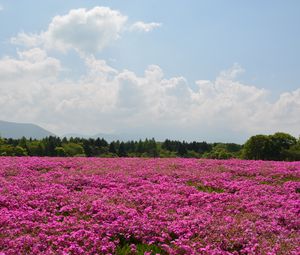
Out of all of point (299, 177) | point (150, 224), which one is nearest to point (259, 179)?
point (299, 177)

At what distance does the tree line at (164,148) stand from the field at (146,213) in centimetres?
7663

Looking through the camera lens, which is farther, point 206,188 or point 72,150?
point 72,150

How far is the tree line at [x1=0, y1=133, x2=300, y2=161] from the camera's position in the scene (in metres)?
95.8

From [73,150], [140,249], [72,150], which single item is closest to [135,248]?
[140,249]

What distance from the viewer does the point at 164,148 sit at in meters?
178

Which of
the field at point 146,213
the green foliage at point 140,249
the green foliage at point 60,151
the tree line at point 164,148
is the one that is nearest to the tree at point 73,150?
the tree line at point 164,148

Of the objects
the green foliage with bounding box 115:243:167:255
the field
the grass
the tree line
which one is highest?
the tree line

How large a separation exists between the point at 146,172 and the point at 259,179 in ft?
20.6

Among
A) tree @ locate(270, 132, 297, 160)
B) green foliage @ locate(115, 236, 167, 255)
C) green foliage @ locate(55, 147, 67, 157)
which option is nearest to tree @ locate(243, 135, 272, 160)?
tree @ locate(270, 132, 297, 160)

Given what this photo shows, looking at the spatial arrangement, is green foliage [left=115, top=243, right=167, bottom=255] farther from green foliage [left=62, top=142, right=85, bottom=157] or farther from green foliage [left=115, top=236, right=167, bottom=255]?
green foliage [left=62, top=142, right=85, bottom=157]

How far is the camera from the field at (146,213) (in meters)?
10.4

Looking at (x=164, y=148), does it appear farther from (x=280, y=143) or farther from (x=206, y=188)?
(x=206, y=188)

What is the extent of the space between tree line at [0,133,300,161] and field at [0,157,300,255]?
76.6m

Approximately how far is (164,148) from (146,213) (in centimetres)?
16541
